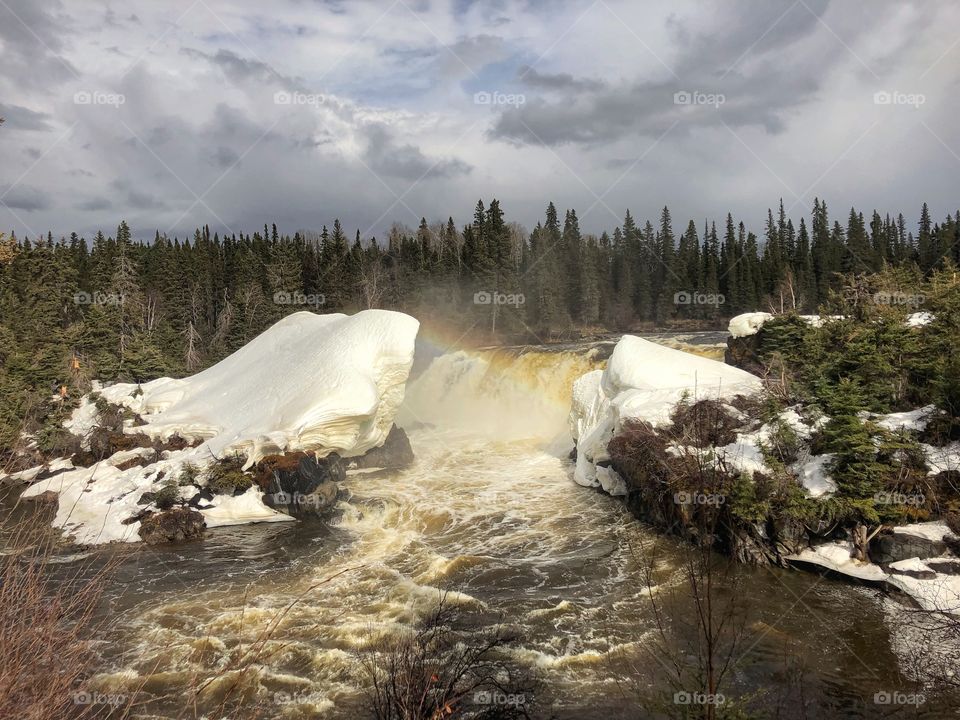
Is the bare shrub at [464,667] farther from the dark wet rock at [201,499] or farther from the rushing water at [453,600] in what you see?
the dark wet rock at [201,499]

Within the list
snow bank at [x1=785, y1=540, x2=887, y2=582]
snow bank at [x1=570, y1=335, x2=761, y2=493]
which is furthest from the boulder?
snow bank at [x1=570, y1=335, x2=761, y2=493]

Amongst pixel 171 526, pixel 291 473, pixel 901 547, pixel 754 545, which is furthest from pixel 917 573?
pixel 171 526

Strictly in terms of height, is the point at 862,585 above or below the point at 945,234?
below

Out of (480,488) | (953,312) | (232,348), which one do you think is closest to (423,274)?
(232,348)

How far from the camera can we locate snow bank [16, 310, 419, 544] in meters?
17.4

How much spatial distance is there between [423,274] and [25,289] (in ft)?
101

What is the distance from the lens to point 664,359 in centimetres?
2005

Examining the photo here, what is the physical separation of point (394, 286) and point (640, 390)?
135 ft

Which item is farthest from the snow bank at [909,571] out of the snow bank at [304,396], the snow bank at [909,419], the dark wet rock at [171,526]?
the dark wet rock at [171,526]

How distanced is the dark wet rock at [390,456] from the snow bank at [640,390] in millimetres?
6746

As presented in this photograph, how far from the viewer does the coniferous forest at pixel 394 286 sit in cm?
3394

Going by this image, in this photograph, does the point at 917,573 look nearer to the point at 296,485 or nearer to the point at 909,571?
the point at 909,571

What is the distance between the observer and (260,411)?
21.1 metres

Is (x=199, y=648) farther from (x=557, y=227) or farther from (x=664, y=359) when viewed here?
(x=557, y=227)
